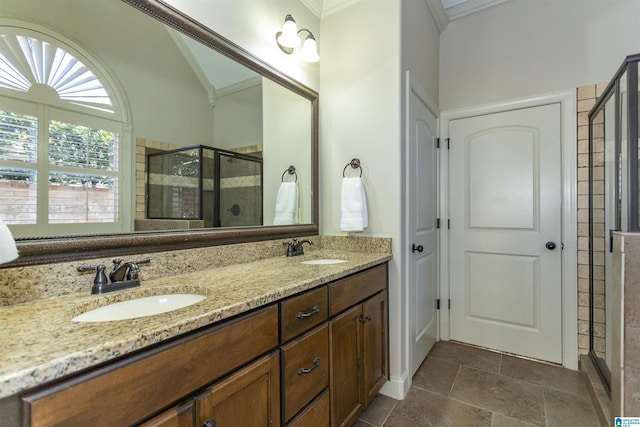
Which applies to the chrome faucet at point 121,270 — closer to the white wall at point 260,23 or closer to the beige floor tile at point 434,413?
the white wall at point 260,23

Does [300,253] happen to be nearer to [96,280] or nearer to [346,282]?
[346,282]

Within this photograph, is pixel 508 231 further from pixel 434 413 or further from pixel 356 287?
pixel 356 287

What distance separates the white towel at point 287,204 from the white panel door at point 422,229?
30.4 inches

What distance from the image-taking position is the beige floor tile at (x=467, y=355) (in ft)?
7.45

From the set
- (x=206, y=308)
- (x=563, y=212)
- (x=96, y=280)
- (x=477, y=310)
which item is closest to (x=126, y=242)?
(x=96, y=280)

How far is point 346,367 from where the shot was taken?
1.47 metres

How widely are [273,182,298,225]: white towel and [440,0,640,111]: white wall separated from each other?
5.40 ft

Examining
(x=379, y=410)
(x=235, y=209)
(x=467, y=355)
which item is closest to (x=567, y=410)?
(x=467, y=355)

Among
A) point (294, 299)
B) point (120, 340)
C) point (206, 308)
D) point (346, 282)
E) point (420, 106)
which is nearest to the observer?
point (120, 340)

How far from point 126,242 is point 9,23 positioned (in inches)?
30.6

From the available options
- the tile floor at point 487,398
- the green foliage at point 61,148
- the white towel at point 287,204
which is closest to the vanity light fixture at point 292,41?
the white towel at point 287,204

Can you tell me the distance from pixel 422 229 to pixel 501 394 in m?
1.15

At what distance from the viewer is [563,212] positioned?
7.34 ft

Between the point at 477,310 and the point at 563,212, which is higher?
the point at 563,212
